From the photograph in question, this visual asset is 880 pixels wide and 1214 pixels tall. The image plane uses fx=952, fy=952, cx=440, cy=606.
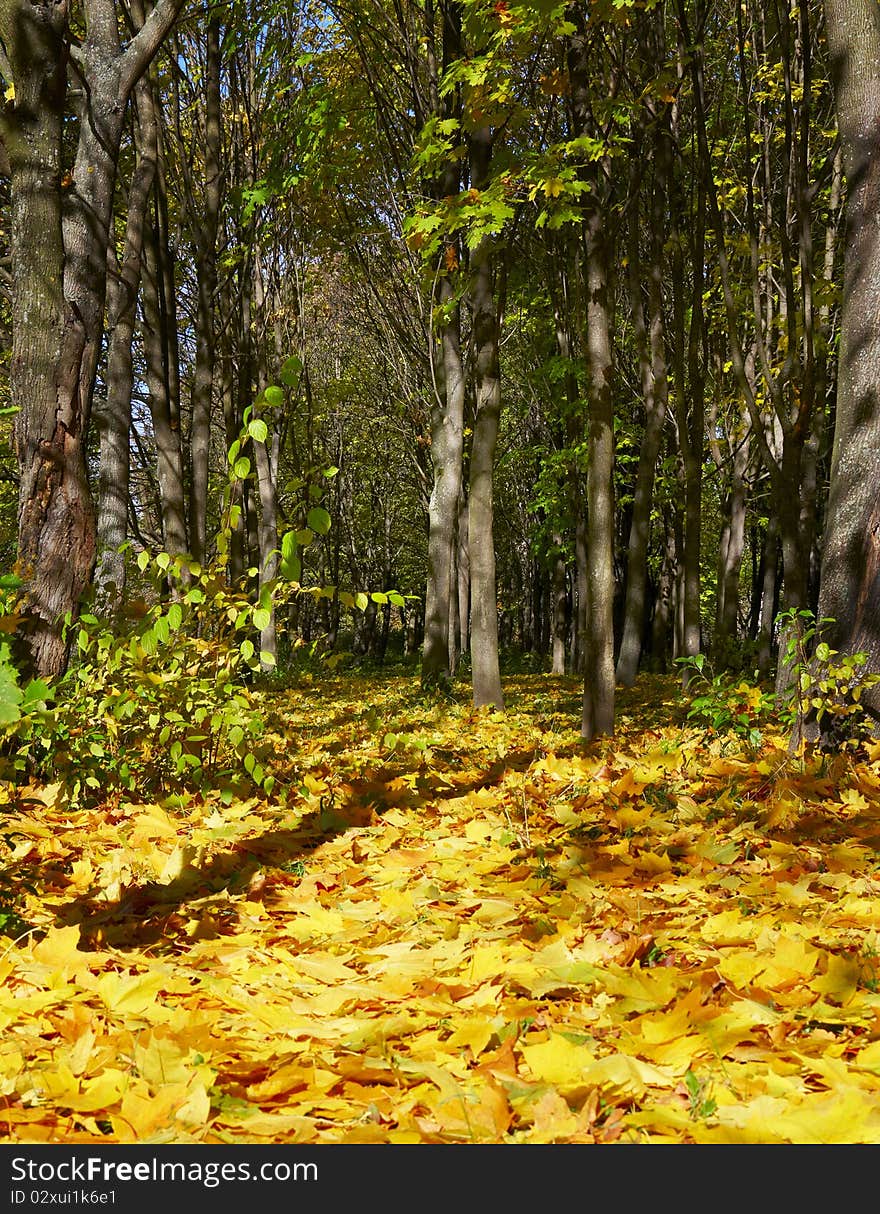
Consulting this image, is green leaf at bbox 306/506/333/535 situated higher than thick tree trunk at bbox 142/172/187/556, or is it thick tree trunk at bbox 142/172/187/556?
thick tree trunk at bbox 142/172/187/556

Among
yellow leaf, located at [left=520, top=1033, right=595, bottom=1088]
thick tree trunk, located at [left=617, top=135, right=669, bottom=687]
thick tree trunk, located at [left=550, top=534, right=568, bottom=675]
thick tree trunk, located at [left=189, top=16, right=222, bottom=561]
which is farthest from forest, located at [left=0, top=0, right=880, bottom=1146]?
thick tree trunk, located at [left=550, top=534, right=568, bottom=675]

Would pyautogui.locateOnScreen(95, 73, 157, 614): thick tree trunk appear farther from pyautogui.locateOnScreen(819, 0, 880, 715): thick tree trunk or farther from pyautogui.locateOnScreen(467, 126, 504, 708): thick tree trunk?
pyautogui.locateOnScreen(819, 0, 880, 715): thick tree trunk

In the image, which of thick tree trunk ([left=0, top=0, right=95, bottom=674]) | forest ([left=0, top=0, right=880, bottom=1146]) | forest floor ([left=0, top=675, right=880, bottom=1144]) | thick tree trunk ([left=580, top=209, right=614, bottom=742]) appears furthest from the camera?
thick tree trunk ([left=580, top=209, right=614, bottom=742])

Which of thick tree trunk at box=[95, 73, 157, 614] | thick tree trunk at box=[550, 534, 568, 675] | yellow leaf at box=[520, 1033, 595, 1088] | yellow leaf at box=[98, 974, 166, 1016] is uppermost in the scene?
thick tree trunk at box=[95, 73, 157, 614]

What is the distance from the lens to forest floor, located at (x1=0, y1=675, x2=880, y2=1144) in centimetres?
171

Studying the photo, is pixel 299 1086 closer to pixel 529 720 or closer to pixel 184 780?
pixel 184 780

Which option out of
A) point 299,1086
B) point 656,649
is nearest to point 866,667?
point 299,1086

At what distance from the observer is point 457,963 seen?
243cm

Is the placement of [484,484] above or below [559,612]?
above

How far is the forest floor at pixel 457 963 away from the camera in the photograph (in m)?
1.71

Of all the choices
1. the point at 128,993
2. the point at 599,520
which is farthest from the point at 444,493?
the point at 128,993

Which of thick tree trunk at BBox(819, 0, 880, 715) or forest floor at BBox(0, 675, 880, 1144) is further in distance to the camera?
thick tree trunk at BBox(819, 0, 880, 715)

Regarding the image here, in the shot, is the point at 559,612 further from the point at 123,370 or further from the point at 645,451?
the point at 123,370

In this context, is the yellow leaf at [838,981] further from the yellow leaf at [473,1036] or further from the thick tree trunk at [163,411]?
the thick tree trunk at [163,411]
